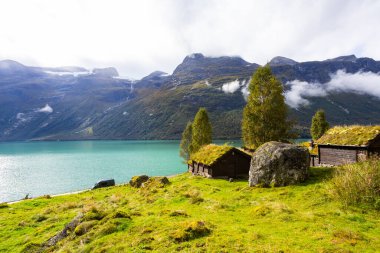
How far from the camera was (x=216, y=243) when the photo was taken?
1484cm

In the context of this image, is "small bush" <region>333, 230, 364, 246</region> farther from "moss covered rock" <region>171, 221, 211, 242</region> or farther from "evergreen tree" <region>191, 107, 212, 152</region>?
"evergreen tree" <region>191, 107, 212, 152</region>

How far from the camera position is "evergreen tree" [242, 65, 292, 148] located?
52625 mm

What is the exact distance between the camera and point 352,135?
40.2 meters

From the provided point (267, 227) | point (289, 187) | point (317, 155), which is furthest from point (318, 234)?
point (317, 155)

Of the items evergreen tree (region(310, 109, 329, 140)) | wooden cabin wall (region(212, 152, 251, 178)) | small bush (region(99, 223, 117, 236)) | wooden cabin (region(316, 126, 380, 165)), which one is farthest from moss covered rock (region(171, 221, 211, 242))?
evergreen tree (region(310, 109, 329, 140))

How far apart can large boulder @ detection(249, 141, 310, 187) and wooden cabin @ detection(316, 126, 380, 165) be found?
8638 mm

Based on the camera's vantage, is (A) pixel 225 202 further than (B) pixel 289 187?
No

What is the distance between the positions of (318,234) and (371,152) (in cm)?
2546

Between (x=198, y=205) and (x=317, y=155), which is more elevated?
(x=317, y=155)

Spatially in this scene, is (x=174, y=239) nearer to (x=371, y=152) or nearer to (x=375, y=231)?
(x=375, y=231)

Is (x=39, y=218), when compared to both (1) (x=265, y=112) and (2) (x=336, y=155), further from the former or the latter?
(2) (x=336, y=155)

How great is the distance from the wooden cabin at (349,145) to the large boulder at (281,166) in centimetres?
864

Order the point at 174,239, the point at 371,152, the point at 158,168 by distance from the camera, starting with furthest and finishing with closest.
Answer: the point at 158,168 → the point at 371,152 → the point at 174,239

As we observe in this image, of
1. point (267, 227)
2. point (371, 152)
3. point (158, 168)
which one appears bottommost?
point (158, 168)
